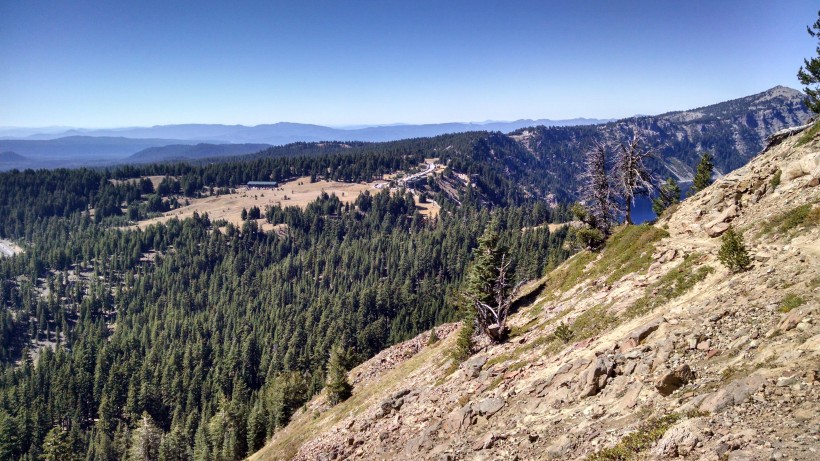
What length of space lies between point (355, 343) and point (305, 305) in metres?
51.9

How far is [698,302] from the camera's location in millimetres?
22109

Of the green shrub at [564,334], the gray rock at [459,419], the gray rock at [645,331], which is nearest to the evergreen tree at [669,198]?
the green shrub at [564,334]

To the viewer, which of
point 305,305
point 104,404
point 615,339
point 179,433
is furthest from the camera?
point 305,305

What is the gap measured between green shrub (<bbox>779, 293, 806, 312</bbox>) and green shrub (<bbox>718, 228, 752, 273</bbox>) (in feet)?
17.4

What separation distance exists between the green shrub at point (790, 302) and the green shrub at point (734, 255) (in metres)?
5.31

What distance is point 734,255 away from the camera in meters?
22.7

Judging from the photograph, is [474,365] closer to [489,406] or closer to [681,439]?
[489,406]

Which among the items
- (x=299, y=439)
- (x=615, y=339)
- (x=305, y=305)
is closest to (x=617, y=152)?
(x=615, y=339)

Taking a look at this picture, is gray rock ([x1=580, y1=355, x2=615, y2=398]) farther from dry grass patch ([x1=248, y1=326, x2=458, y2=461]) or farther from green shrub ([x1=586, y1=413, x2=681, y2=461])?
dry grass patch ([x1=248, y1=326, x2=458, y2=461])

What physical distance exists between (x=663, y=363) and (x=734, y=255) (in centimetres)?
888

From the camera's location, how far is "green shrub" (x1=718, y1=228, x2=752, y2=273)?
22.4 metres

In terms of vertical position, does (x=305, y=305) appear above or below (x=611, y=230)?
below

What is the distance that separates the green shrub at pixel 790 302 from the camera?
1667cm

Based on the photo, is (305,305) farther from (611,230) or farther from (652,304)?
(652,304)
